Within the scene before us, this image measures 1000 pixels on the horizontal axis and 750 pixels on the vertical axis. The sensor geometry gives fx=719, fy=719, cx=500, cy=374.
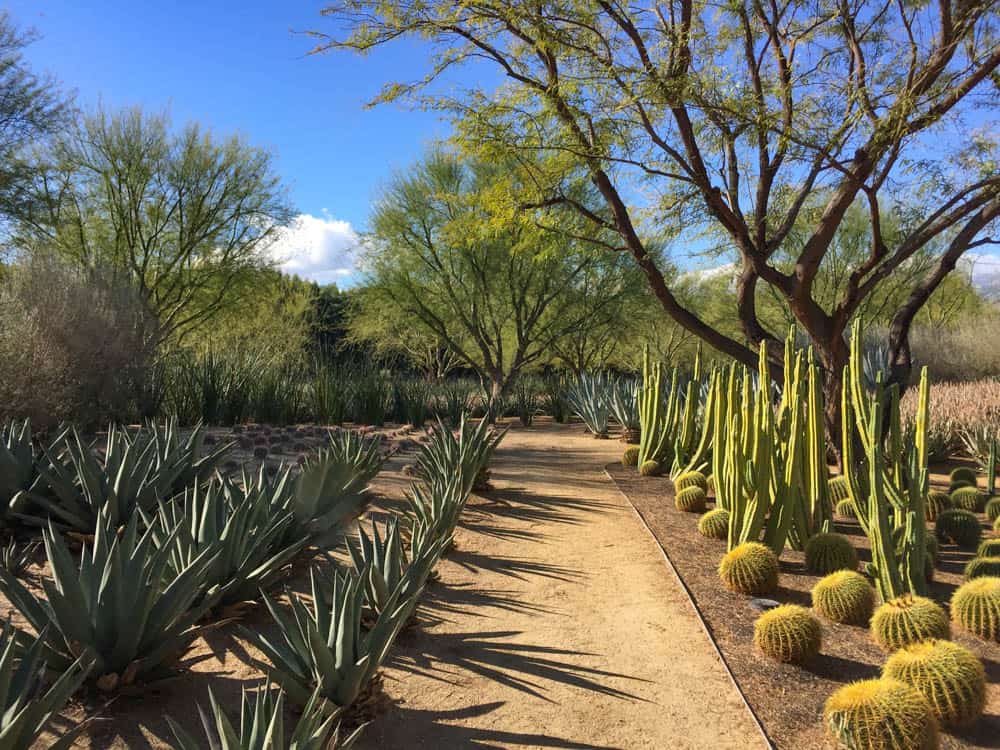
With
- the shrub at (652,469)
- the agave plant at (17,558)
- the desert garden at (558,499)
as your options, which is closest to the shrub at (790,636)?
the desert garden at (558,499)

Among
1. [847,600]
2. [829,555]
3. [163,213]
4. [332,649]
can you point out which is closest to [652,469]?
[829,555]

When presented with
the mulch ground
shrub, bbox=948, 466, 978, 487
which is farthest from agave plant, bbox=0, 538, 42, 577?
shrub, bbox=948, 466, 978, 487

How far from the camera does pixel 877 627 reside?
13.0 ft

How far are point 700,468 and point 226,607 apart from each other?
5731 mm

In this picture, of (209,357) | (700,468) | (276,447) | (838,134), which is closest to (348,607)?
(700,468)

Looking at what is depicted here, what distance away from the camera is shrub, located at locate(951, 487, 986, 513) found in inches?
267

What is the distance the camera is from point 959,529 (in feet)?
19.4

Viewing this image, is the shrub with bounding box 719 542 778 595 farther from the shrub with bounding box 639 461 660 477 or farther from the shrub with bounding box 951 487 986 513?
the shrub with bounding box 639 461 660 477

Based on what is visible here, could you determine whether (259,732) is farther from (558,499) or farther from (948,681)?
(558,499)

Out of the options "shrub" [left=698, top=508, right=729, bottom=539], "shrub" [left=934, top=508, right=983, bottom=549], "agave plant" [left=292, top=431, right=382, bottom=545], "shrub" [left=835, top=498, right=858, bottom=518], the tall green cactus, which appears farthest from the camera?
"shrub" [left=835, top=498, right=858, bottom=518]

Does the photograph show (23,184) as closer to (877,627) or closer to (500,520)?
(500,520)

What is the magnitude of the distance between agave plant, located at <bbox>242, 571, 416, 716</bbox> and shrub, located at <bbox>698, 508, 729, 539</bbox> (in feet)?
12.1

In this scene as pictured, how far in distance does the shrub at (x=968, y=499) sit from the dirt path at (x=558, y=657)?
3072 mm

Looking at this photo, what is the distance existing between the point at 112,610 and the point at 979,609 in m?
4.46
